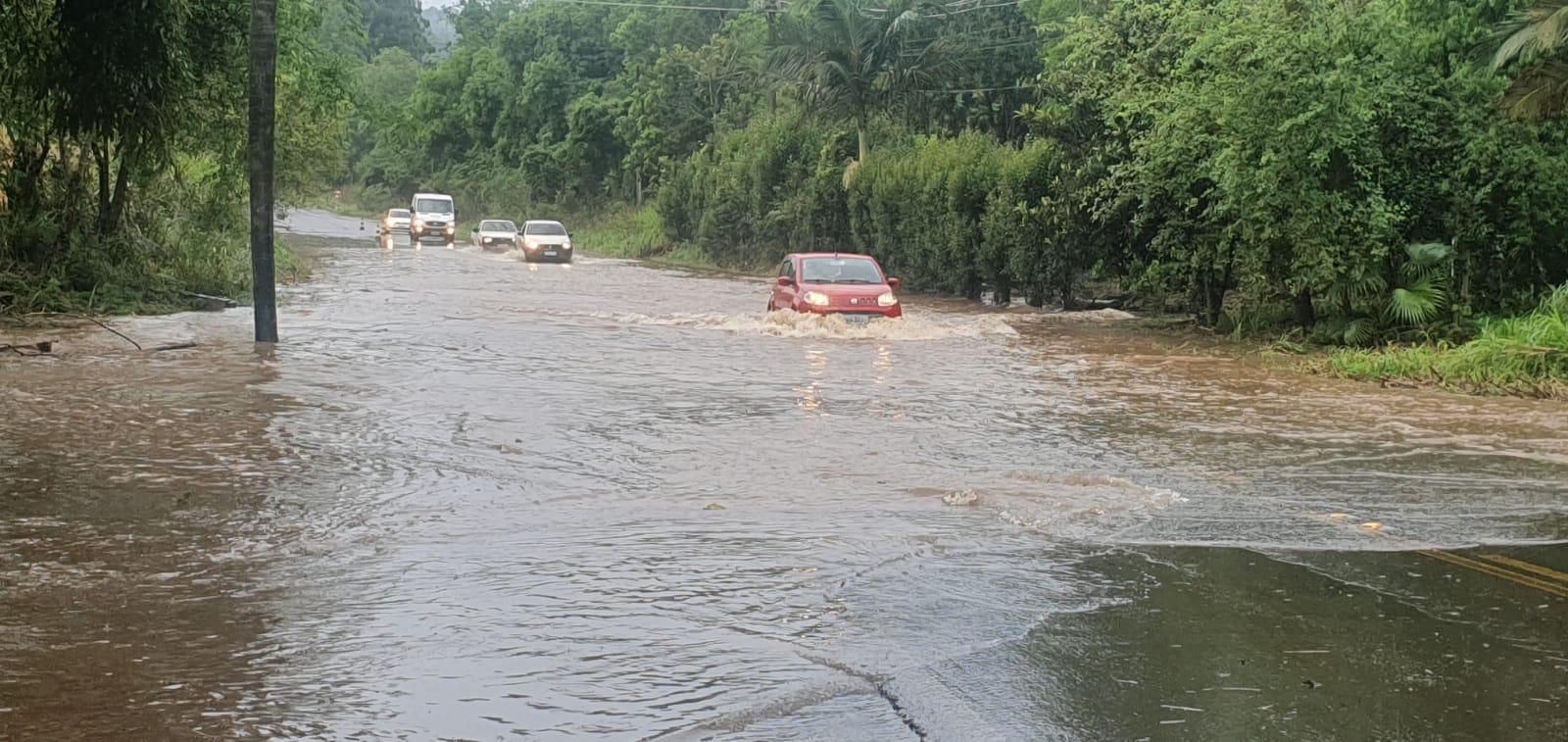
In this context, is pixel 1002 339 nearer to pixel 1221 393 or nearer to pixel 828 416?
pixel 1221 393

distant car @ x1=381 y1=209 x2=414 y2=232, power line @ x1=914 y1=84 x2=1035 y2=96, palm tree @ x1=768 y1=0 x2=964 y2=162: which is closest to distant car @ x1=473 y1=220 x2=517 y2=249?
distant car @ x1=381 y1=209 x2=414 y2=232

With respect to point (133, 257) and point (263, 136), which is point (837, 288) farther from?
point (133, 257)

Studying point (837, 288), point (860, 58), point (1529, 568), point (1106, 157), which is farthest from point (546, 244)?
point (1529, 568)

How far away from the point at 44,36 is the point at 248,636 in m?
12.0

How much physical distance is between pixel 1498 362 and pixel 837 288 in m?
9.65

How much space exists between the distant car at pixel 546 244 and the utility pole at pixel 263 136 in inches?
1135

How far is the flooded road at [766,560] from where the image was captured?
564cm

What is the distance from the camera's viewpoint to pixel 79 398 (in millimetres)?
14133

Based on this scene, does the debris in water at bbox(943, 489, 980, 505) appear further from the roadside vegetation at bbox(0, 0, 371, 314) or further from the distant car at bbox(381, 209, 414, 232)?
the distant car at bbox(381, 209, 414, 232)

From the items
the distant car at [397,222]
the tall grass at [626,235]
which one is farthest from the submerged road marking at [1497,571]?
the distant car at [397,222]

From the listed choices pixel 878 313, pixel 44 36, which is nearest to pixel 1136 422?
pixel 878 313

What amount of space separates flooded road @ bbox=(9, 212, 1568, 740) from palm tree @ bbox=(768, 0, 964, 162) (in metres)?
26.3

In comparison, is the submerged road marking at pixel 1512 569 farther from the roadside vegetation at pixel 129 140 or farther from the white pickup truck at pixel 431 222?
the white pickup truck at pixel 431 222

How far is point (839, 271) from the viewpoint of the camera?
24109 mm
